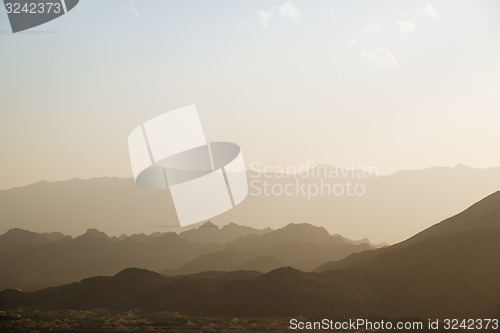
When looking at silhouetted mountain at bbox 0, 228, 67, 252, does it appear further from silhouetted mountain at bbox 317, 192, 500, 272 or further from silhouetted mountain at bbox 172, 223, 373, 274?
silhouetted mountain at bbox 317, 192, 500, 272

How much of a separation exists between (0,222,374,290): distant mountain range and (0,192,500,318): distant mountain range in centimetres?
5639

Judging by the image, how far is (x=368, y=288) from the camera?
74.7 m

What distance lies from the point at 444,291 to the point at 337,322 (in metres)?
16.0

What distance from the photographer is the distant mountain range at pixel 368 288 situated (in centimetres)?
6731

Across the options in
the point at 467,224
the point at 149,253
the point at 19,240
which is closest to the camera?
the point at 467,224

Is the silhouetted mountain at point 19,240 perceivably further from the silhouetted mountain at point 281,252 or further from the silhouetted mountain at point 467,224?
the silhouetted mountain at point 467,224

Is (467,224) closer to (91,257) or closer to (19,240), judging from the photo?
(91,257)

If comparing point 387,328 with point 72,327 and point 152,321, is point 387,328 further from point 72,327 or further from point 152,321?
point 72,327

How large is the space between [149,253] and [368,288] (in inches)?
4896

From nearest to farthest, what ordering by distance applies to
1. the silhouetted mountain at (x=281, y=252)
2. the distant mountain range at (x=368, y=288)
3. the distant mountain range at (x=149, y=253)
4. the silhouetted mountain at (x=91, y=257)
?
1. the distant mountain range at (x=368, y=288)
2. the silhouetted mountain at (x=281, y=252)
3. the distant mountain range at (x=149, y=253)
4. the silhouetted mountain at (x=91, y=257)

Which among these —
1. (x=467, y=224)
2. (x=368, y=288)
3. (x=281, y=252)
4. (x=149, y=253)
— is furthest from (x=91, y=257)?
(x=467, y=224)

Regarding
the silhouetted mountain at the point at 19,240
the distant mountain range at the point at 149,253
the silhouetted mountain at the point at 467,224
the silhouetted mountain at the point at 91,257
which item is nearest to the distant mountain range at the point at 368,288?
the silhouetted mountain at the point at 467,224

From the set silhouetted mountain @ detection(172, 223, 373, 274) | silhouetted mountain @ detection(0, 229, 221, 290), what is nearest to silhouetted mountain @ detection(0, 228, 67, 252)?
silhouetted mountain @ detection(0, 229, 221, 290)

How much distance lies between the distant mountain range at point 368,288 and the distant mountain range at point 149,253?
185ft
